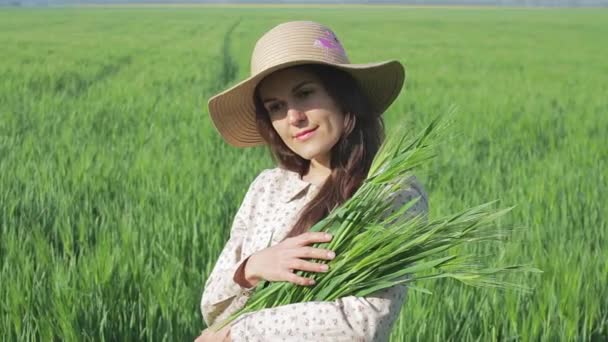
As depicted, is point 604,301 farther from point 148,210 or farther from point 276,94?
point 148,210

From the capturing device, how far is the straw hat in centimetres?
131

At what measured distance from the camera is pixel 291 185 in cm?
140

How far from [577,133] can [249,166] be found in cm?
278

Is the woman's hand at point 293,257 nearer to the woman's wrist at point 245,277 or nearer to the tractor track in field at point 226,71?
the woman's wrist at point 245,277

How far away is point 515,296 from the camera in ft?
7.08

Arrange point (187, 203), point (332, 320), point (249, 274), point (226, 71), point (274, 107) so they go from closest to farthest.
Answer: point (332, 320), point (249, 274), point (274, 107), point (187, 203), point (226, 71)

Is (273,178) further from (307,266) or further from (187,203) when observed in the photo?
(187,203)

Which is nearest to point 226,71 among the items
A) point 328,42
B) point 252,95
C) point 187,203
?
point 187,203

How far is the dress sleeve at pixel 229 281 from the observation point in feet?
4.43

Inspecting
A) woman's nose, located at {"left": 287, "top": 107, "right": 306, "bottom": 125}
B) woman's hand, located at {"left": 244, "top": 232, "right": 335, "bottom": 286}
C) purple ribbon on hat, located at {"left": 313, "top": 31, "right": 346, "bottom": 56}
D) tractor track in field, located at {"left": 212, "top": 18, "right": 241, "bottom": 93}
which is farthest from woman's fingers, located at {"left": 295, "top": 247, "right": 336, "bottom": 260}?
tractor track in field, located at {"left": 212, "top": 18, "right": 241, "bottom": 93}

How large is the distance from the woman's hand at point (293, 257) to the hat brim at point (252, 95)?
29 cm

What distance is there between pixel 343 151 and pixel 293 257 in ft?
0.72

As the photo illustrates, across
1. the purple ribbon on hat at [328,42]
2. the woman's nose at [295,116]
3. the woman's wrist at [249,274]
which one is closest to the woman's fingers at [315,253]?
the woman's wrist at [249,274]

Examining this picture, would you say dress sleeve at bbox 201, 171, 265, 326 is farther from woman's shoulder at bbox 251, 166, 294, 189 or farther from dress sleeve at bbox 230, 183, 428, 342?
dress sleeve at bbox 230, 183, 428, 342
